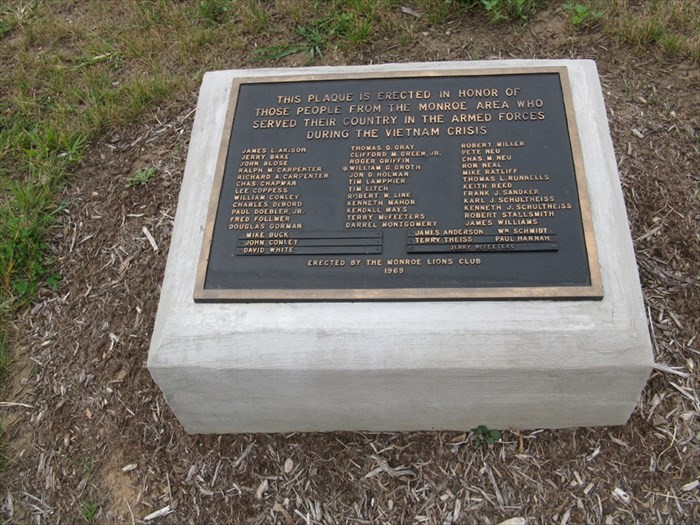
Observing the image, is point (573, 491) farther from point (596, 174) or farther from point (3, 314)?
point (3, 314)

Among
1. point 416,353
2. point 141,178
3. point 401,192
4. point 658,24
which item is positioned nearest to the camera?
point 416,353

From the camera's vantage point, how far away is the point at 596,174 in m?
3.34

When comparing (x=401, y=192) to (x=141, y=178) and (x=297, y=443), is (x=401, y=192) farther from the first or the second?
(x=141, y=178)

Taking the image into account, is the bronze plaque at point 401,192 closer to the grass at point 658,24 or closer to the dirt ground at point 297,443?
the dirt ground at point 297,443

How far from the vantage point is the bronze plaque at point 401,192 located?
3092 millimetres

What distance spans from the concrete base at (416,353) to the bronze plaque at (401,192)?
0.09 metres

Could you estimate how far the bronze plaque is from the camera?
122 inches

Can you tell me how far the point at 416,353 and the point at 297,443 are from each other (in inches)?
42.2

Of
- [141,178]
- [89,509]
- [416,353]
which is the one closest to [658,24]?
[416,353]

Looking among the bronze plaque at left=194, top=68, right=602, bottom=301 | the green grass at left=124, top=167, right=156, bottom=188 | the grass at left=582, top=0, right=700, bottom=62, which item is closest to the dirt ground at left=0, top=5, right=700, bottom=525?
the green grass at left=124, top=167, right=156, bottom=188

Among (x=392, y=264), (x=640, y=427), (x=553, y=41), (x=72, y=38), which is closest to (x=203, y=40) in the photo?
(x=72, y=38)

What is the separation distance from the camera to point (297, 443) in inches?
140

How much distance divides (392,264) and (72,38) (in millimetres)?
4523

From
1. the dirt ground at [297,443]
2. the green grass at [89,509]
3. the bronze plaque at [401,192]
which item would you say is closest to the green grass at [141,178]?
the dirt ground at [297,443]
